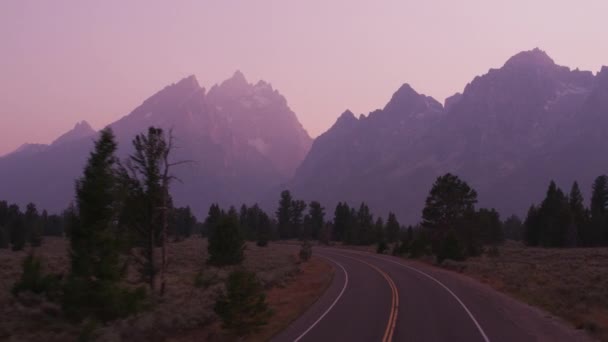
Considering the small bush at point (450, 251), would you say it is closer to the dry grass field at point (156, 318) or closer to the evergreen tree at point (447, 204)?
the evergreen tree at point (447, 204)

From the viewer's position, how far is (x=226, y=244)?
50.6 m

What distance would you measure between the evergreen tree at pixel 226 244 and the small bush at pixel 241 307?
2928 centimetres

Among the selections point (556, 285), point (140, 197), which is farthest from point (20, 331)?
point (556, 285)

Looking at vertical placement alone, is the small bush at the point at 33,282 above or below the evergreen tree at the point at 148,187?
below

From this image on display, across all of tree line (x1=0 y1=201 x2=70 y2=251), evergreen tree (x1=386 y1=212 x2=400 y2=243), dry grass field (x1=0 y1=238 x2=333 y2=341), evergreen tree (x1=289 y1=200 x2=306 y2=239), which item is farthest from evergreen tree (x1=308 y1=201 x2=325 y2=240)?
dry grass field (x1=0 y1=238 x2=333 y2=341)

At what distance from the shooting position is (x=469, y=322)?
22.0 meters

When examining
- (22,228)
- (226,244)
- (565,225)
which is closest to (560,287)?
(226,244)

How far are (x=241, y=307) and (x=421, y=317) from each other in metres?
7.34

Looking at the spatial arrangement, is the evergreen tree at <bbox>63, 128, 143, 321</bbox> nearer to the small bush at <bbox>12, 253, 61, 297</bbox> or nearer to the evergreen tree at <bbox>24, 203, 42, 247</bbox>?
the small bush at <bbox>12, 253, 61, 297</bbox>

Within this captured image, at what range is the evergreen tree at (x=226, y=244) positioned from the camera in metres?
50.5

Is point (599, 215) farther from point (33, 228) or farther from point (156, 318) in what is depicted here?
point (33, 228)

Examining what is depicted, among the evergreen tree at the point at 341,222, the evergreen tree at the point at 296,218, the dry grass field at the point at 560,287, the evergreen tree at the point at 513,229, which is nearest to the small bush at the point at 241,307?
the dry grass field at the point at 560,287

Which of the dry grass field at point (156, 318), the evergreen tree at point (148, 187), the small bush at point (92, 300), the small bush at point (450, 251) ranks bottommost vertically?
the dry grass field at point (156, 318)

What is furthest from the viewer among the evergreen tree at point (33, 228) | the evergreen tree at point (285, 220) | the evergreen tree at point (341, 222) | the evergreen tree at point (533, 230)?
the evergreen tree at point (285, 220)
